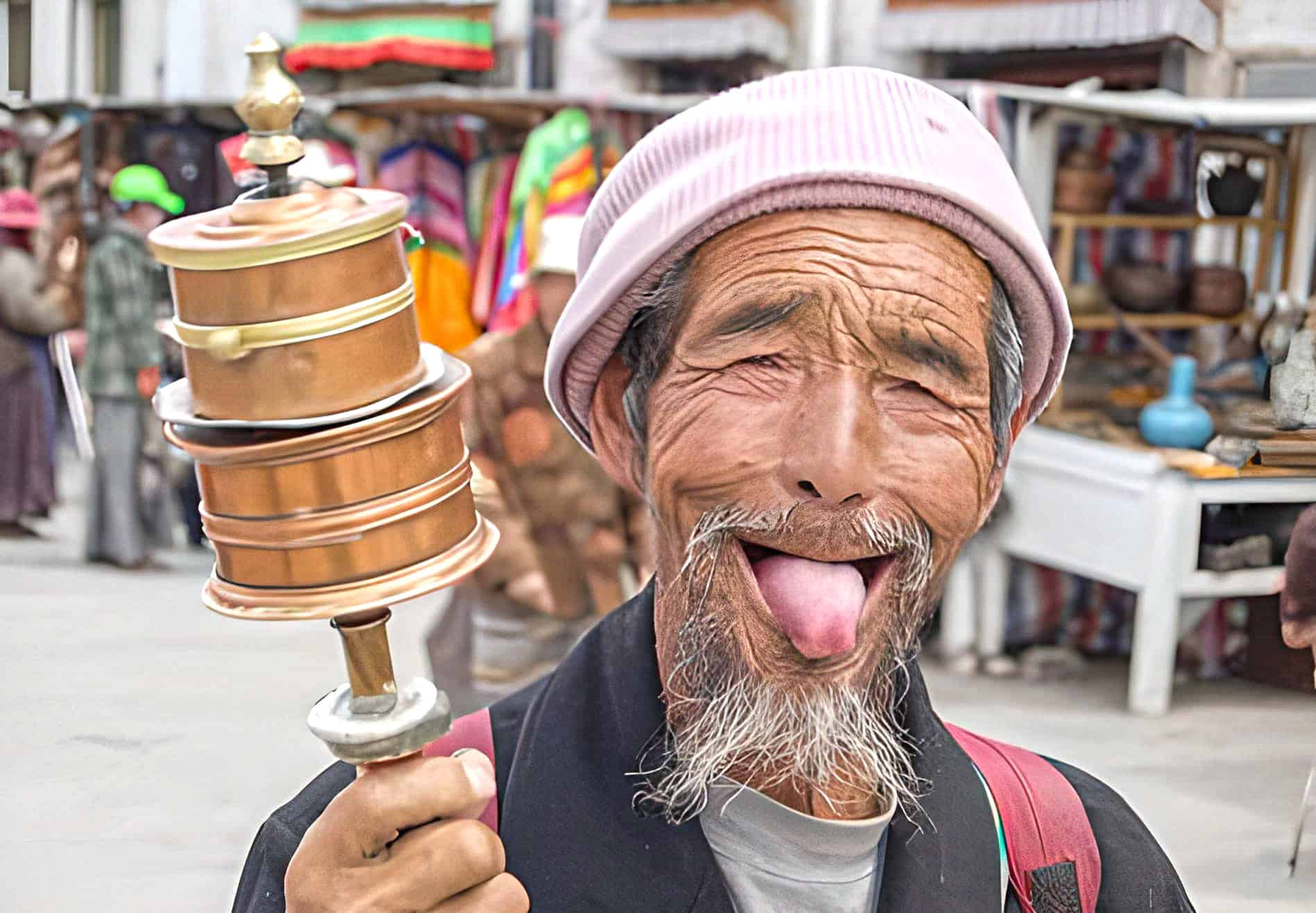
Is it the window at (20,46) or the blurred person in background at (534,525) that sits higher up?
the window at (20,46)

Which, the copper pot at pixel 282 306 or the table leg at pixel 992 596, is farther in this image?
the table leg at pixel 992 596

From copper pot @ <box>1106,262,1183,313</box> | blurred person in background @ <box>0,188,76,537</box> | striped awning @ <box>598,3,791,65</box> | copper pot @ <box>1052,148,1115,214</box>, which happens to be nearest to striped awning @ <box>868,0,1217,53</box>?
copper pot @ <box>1052,148,1115,214</box>

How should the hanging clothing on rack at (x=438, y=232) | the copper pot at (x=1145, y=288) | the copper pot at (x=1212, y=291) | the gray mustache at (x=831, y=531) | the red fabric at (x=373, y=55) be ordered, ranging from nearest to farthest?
the gray mustache at (x=831, y=531)
the copper pot at (x=1212, y=291)
the copper pot at (x=1145, y=288)
the hanging clothing on rack at (x=438, y=232)
the red fabric at (x=373, y=55)

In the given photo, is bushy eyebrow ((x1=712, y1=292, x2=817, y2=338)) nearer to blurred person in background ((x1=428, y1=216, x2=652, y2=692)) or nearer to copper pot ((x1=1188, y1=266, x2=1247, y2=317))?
blurred person in background ((x1=428, y1=216, x2=652, y2=692))

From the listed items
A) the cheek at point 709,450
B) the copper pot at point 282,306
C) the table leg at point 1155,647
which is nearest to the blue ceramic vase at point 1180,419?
the table leg at point 1155,647

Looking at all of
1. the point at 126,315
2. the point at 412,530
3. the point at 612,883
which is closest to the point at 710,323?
the point at 412,530

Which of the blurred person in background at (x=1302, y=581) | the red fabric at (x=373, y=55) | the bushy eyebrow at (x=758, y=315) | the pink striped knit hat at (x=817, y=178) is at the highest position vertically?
the red fabric at (x=373, y=55)

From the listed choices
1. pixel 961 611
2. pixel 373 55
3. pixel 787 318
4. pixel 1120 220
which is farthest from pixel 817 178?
pixel 373 55

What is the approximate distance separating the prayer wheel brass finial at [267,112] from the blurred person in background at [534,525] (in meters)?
2.81

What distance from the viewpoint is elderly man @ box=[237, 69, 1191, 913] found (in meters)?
1.04

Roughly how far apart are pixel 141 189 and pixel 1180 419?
487 centimetres

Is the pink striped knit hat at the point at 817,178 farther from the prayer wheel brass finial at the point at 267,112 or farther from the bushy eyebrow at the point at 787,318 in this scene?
the prayer wheel brass finial at the point at 267,112

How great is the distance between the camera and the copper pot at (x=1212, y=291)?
4965mm

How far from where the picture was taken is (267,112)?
87 centimetres
